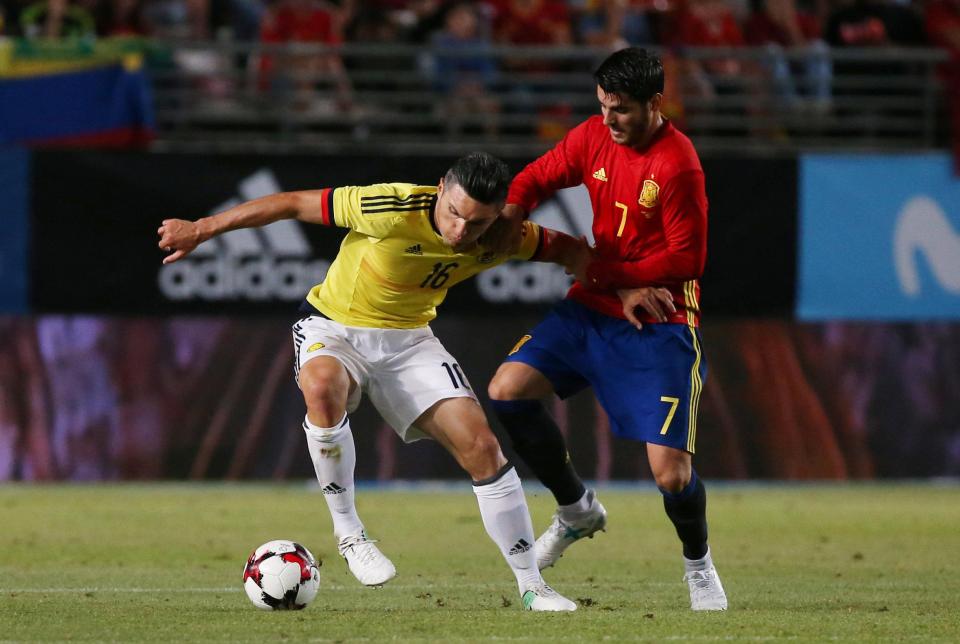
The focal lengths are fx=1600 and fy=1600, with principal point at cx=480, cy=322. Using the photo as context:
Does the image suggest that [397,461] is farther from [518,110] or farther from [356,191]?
[356,191]

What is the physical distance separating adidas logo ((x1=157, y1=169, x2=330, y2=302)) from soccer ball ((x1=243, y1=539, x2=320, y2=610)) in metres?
8.29

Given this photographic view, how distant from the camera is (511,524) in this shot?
7.24 meters

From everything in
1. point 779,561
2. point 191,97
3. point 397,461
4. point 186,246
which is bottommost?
point 397,461

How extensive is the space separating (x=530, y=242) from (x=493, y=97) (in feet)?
26.5

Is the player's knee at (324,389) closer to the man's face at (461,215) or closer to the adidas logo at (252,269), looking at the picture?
the man's face at (461,215)

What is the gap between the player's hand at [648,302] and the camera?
24.9 ft

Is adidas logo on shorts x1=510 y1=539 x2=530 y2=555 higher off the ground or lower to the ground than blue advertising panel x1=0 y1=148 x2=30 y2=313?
higher

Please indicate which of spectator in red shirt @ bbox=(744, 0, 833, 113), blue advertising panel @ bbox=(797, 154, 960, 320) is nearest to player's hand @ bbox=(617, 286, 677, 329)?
blue advertising panel @ bbox=(797, 154, 960, 320)

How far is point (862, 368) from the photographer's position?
15.6 metres

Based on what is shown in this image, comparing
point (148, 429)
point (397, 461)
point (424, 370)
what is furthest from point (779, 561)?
point (148, 429)

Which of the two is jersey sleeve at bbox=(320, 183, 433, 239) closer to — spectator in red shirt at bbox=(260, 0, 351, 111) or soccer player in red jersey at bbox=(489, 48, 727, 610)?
soccer player in red jersey at bbox=(489, 48, 727, 610)

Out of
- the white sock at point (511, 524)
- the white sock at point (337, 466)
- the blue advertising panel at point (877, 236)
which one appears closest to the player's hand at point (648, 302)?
the white sock at point (511, 524)

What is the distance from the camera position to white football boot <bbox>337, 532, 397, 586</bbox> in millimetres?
7340

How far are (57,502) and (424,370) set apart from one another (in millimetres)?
6468
